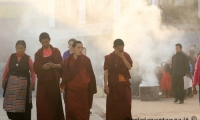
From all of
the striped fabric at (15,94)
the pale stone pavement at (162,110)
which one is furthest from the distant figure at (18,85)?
the pale stone pavement at (162,110)

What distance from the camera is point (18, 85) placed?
7.10 metres

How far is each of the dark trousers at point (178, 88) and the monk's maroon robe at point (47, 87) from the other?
514 centimetres

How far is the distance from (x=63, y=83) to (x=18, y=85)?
0.92 metres

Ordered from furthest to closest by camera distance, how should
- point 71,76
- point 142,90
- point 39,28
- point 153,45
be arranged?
point 39,28 < point 153,45 < point 142,90 < point 71,76

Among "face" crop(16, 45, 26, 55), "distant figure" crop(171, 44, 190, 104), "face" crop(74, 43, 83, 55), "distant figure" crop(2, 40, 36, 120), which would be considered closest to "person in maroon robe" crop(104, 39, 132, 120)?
"face" crop(74, 43, 83, 55)

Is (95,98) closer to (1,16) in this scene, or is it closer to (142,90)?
(142,90)

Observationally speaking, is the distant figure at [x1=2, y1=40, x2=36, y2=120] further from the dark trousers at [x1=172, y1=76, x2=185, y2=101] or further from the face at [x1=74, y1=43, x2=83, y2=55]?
the dark trousers at [x1=172, y1=76, x2=185, y2=101]

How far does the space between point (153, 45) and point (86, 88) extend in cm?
905

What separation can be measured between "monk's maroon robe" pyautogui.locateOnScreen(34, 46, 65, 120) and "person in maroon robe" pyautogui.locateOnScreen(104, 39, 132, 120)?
0.89 metres

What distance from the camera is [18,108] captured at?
706 centimetres

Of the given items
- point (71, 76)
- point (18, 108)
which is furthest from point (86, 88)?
point (18, 108)

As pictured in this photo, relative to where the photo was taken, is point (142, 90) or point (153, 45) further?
point (153, 45)

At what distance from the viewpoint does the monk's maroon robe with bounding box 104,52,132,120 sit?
705cm

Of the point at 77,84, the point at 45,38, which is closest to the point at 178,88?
the point at 77,84
